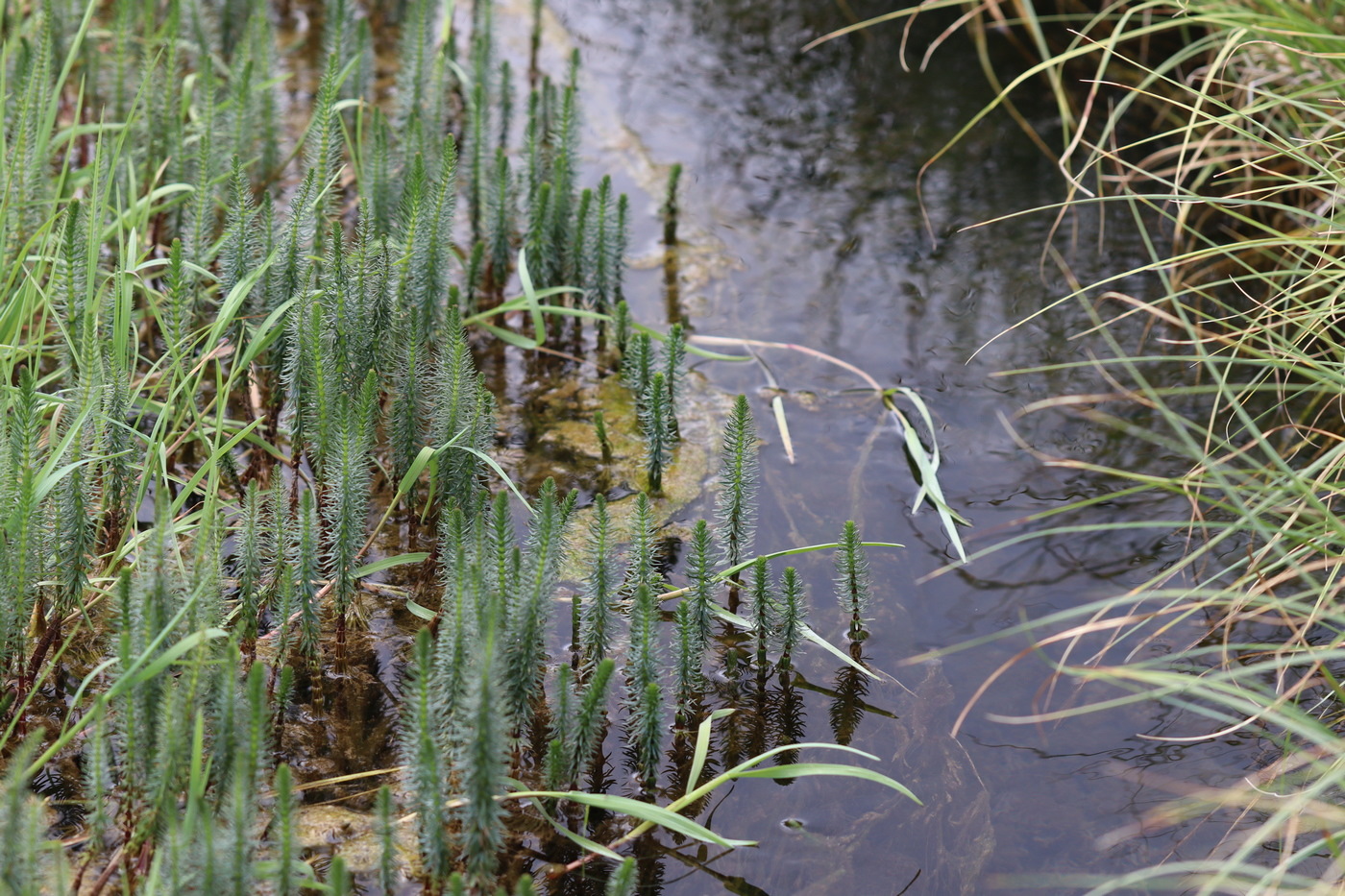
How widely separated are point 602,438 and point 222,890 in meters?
1.65

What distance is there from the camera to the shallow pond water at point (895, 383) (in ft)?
7.89

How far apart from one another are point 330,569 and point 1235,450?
195cm

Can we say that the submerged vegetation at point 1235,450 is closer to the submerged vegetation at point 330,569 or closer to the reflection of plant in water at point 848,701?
the reflection of plant in water at point 848,701

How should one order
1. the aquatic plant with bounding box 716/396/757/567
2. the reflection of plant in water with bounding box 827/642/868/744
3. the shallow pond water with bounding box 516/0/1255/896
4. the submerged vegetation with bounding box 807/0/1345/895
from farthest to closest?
the aquatic plant with bounding box 716/396/757/567 → the reflection of plant in water with bounding box 827/642/868/744 → the shallow pond water with bounding box 516/0/1255/896 → the submerged vegetation with bounding box 807/0/1345/895

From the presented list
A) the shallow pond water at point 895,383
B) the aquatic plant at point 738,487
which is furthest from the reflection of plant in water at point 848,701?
the aquatic plant at point 738,487

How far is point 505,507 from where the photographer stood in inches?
90.1

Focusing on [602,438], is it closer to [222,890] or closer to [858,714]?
[858,714]

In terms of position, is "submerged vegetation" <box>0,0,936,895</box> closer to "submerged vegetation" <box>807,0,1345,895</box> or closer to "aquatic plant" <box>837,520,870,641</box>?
"aquatic plant" <box>837,520,870,641</box>

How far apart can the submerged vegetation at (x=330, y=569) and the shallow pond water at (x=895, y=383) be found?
0.13 metres

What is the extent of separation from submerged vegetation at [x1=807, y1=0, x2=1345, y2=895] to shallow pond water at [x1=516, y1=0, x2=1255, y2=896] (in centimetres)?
8

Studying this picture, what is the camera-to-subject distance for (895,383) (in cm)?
365

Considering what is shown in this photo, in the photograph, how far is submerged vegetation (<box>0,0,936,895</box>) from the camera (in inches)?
81.9

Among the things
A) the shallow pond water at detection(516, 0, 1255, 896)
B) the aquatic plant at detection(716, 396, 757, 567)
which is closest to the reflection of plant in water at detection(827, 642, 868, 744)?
the shallow pond water at detection(516, 0, 1255, 896)

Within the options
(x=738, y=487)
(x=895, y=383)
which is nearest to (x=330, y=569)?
(x=738, y=487)
